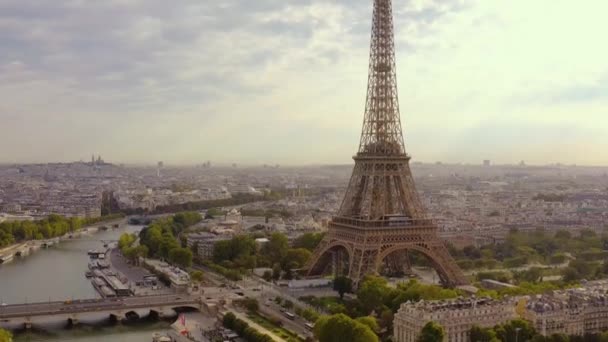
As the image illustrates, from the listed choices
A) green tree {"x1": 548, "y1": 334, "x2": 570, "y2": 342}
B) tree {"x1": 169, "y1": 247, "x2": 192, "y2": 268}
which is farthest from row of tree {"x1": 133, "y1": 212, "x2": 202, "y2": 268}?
green tree {"x1": 548, "y1": 334, "x2": 570, "y2": 342}

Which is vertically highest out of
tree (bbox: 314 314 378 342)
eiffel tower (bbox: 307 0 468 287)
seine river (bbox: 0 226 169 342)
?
eiffel tower (bbox: 307 0 468 287)

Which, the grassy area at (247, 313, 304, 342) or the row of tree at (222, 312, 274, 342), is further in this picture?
the grassy area at (247, 313, 304, 342)

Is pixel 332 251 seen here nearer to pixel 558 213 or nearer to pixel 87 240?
pixel 87 240

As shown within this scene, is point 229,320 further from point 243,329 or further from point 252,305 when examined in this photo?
point 252,305

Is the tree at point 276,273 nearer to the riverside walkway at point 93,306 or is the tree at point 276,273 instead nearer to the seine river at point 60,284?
the riverside walkway at point 93,306

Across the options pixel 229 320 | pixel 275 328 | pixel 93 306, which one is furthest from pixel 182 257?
pixel 275 328

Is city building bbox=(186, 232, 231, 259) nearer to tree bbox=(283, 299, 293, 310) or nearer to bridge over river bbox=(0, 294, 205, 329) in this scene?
bridge over river bbox=(0, 294, 205, 329)
